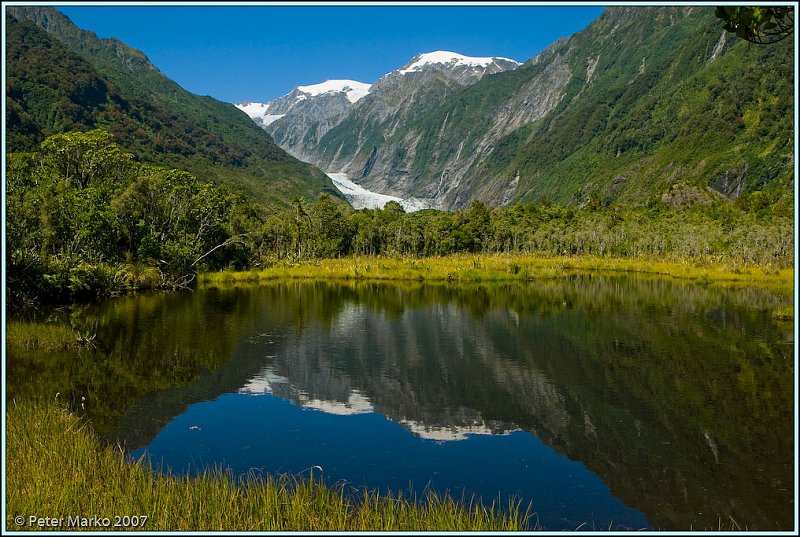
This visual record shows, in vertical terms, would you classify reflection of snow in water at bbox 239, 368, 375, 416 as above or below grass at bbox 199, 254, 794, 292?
below

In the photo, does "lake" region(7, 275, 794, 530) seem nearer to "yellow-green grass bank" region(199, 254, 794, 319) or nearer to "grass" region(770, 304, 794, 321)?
"grass" region(770, 304, 794, 321)

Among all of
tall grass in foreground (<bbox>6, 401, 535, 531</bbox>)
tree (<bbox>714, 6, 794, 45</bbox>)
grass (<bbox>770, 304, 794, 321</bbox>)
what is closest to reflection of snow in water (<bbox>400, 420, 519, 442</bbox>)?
tall grass in foreground (<bbox>6, 401, 535, 531</bbox>)

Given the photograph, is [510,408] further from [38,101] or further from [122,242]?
[38,101]

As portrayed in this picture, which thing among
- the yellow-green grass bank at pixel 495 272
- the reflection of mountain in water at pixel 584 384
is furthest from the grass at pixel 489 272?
the reflection of mountain in water at pixel 584 384

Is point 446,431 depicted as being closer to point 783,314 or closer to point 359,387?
point 359,387

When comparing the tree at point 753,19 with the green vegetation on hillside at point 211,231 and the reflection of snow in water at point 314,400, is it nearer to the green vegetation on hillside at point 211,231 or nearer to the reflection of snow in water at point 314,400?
the reflection of snow in water at point 314,400

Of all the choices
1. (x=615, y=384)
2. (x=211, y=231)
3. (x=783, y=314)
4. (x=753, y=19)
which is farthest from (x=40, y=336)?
(x=211, y=231)

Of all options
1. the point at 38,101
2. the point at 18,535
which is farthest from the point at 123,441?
the point at 38,101
